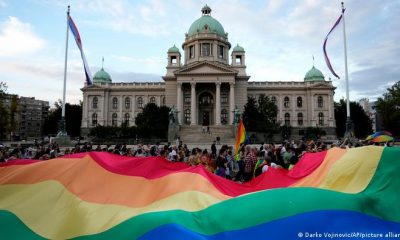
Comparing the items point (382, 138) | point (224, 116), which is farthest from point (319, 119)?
point (382, 138)

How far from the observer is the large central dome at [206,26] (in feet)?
248

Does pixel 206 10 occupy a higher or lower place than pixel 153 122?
higher

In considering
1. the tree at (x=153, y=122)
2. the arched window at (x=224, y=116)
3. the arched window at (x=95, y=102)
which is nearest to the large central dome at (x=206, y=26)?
the arched window at (x=224, y=116)

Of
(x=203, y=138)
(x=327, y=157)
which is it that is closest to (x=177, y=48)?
(x=203, y=138)

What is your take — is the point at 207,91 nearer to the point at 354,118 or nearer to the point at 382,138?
the point at 354,118

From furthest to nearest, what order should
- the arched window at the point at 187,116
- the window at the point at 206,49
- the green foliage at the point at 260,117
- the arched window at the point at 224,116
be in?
1. the window at the point at 206,49
2. the arched window at the point at 224,116
3. the arched window at the point at 187,116
4. the green foliage at the point at 260,117

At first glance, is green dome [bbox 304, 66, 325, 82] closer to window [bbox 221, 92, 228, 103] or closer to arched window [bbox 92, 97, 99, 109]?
window [bbox 221, 92, 228, 103]

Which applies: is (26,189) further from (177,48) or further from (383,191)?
(177,48)

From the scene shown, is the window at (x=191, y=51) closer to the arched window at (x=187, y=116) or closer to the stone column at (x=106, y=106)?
the arched window at (x=187, y=116)

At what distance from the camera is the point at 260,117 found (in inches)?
2478

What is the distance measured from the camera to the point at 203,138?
171ft

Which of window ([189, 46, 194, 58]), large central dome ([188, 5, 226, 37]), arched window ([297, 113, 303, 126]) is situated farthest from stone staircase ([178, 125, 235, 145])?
large central dome ([188, 5, 226, 37])

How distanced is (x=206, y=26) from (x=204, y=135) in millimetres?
32423

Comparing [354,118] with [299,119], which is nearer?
[354,118]
